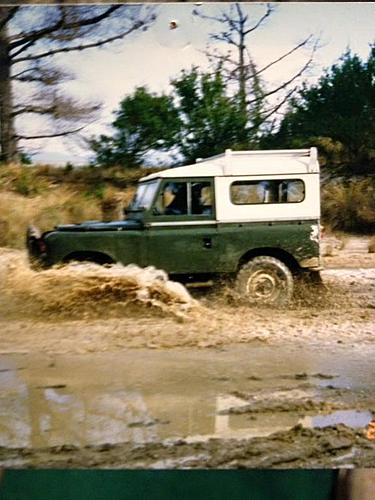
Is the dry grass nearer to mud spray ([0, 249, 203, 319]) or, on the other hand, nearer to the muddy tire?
mud spray ([0, 249, 203, 319])

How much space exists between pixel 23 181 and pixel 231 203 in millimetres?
484

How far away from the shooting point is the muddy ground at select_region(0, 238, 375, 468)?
4.49 feet

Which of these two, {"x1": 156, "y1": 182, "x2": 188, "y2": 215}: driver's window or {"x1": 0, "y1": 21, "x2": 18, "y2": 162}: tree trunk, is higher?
{"x1": 0, "y1": 21, "x2": 18, "y2": 162}: tree trunk

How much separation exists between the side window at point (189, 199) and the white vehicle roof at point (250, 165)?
0.08ft

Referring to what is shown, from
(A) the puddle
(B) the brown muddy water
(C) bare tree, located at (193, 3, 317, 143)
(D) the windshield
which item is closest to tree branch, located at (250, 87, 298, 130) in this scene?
(C) bare tree, located at (193, 3, 317, 143)

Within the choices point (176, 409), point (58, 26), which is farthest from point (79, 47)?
point (176, 409)

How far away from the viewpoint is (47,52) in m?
1.42

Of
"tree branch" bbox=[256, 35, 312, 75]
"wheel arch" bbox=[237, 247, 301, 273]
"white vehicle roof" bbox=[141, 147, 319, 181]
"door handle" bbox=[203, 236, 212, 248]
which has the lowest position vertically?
"wheel arch" bbox=[237, 247, 301, 273]

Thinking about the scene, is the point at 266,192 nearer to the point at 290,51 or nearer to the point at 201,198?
the point at 201,198

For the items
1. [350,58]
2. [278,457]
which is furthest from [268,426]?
[350,58]

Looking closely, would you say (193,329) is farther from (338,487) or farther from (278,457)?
(338,487)

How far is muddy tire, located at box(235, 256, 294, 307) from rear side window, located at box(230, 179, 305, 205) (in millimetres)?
136

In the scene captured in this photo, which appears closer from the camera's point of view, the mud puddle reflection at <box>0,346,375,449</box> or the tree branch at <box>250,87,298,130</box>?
the mud puddle reflection at <box>0,346,375,449</box>

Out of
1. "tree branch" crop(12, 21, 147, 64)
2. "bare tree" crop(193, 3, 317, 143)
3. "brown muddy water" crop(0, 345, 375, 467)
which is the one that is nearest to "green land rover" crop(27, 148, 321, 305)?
"bare tree" crop(193, 3, 317, 143)
